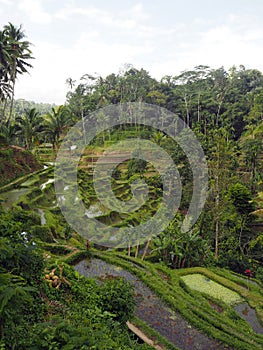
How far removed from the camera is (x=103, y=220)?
12508 millimetres

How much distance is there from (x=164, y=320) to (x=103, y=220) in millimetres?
6741

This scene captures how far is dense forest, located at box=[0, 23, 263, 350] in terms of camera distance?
3.32 metres

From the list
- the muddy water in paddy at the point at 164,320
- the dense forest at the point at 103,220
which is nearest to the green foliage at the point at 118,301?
the dense forest at the point at 103,220

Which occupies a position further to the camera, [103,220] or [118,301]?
[103,220]

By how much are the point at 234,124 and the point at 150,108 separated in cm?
799

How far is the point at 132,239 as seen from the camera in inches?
431

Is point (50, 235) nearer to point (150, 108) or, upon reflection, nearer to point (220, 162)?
point (220, 162)

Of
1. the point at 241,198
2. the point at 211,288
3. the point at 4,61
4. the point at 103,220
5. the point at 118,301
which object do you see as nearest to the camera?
the point at 118,301

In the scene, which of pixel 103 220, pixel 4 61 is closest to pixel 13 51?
pixel 4 61

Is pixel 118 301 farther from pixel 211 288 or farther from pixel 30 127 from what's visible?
pixel 30 127

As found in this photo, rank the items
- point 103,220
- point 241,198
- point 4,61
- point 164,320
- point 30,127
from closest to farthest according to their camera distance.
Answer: point 164,320 < point 241,198 < point 103,220 < point 4,61 < point 30,127

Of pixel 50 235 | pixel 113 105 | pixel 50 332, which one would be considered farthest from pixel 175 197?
pixel 113 105

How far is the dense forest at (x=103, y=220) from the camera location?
3.32 metres

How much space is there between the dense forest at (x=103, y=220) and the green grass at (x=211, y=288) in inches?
31.2
